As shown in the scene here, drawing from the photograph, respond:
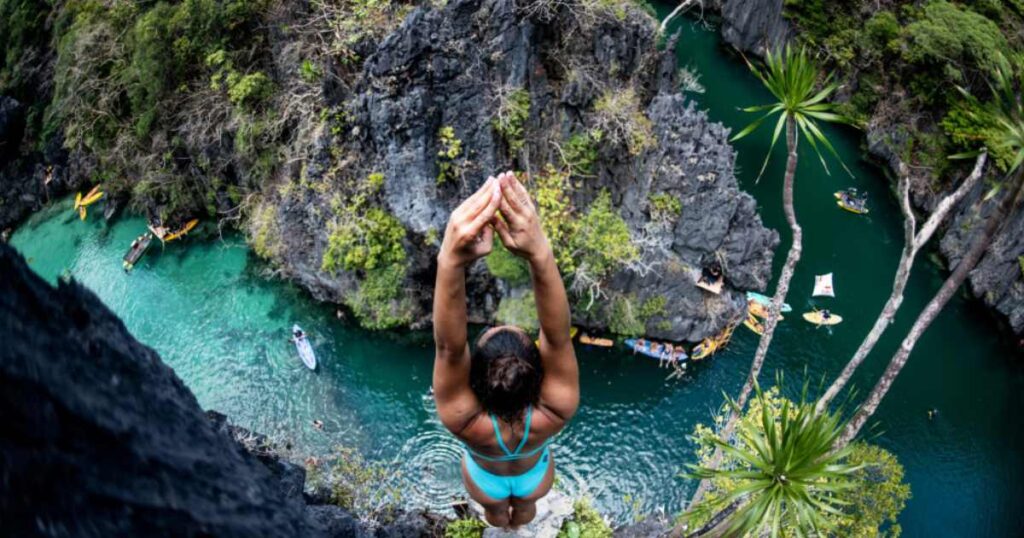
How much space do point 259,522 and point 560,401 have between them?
2.40 meters

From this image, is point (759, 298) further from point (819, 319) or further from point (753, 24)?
point (753, 24)

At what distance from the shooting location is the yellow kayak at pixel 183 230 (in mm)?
20188

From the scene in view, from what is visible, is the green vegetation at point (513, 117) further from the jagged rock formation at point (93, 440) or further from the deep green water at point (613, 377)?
the jagged rock formation at point (93, 440)

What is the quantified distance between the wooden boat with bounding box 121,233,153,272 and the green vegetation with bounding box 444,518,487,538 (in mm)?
16448

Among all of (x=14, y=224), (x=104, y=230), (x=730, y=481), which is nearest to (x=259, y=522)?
(x=730, y=481)

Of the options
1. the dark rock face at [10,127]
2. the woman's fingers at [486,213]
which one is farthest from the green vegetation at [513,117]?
the dark rock face at [10,127]

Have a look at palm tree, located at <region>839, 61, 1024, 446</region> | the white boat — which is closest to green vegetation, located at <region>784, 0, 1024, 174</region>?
the white boat

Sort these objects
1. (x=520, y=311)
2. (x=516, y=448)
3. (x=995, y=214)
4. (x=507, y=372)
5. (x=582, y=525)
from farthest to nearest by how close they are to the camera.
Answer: (x=520, y=311) → (x=995, y=214) → (x=582, y=525) → (x=516, y=448) → (x=507, y=372)

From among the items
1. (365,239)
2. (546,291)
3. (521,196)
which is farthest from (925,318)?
(365,239)

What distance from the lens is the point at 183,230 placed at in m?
20.4

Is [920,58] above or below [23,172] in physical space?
above

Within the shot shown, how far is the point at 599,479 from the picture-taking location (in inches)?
607

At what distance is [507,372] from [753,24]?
28.1 m

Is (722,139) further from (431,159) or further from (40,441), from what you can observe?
(40,441)
